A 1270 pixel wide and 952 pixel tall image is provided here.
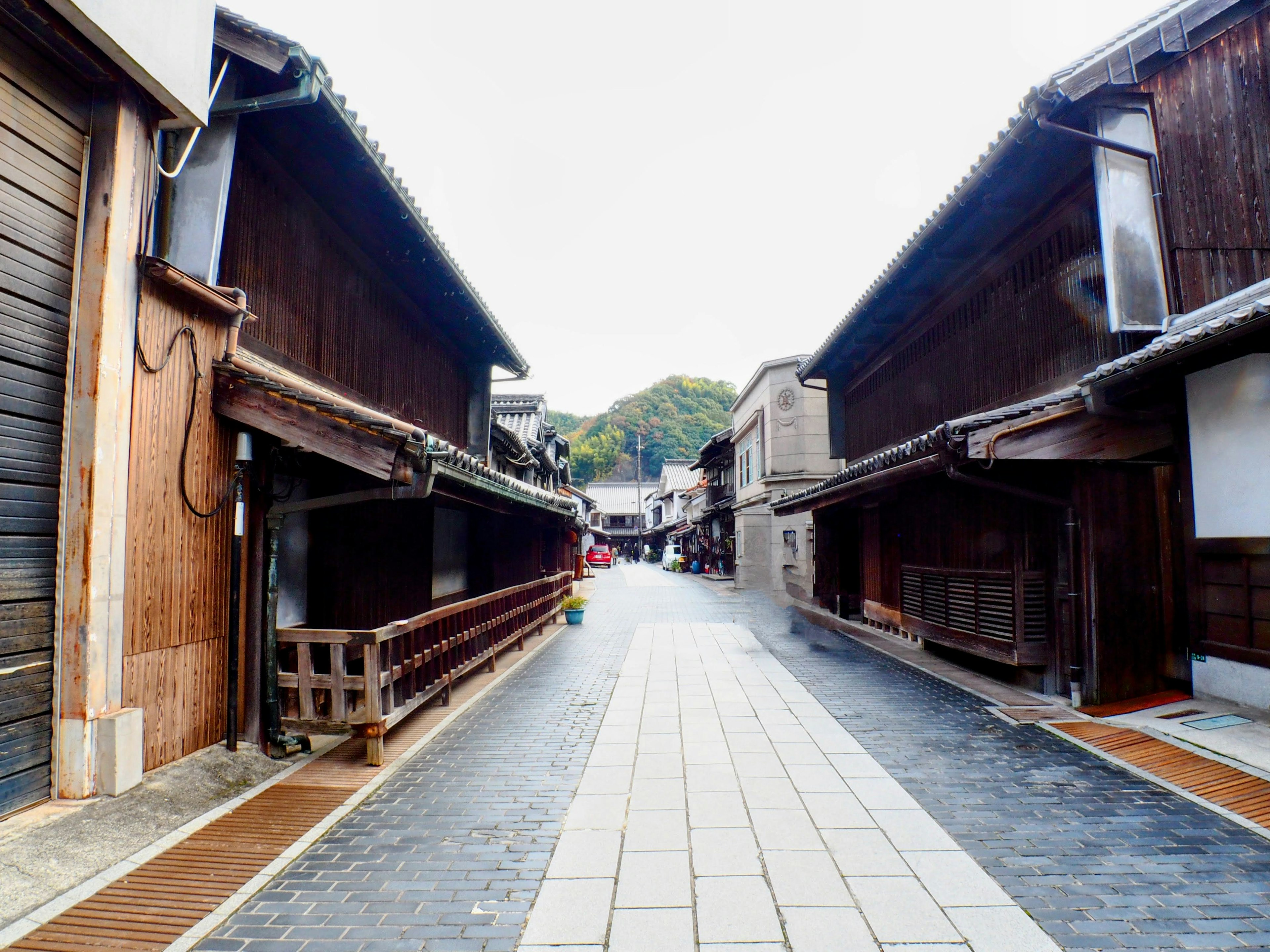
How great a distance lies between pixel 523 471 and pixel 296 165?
18.0m

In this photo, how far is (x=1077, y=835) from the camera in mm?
4379

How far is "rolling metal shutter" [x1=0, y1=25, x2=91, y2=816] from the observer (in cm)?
420

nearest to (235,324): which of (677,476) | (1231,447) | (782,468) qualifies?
(1231,447)

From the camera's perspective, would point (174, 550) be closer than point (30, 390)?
No

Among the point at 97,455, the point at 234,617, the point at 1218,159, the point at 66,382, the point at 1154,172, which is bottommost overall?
the point at 234,617

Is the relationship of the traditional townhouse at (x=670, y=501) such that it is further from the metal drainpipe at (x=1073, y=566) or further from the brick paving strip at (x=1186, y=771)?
the brick paving strip at (x=1186, y=771)

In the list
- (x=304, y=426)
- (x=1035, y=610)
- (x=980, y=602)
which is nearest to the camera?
(x=304, y=426)

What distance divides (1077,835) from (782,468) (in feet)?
68.3

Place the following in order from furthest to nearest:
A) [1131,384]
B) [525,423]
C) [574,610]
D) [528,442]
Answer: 1. [525,423]
2. [528,442]
3. [574,610]
4. [1131,384]

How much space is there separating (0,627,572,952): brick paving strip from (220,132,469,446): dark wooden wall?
4.36 meters

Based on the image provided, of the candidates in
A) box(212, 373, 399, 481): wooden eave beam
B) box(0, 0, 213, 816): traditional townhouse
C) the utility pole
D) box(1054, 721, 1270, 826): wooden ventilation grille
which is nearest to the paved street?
box(1054, 721, 1270, 826): wooden ventilation grille

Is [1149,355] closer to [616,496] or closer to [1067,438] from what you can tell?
[1067,438]

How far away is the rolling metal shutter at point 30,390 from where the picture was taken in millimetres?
4199

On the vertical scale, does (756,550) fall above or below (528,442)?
below
